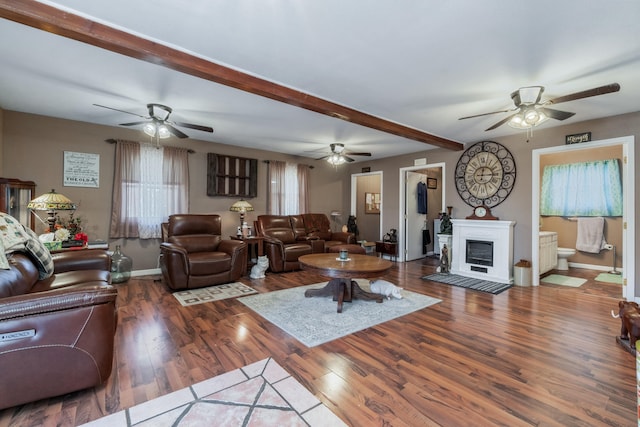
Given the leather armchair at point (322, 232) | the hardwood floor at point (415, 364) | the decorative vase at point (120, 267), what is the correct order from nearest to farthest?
1. the hardwood floor at point (415, 364)
2. the decorative vase at point (120, 267)
3. the leather armchair at point (322, 232)

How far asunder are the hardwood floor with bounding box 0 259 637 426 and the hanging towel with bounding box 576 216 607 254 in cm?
265

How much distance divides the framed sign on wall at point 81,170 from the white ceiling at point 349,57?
606mm

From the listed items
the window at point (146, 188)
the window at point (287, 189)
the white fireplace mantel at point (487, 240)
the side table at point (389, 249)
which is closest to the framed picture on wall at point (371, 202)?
the side table at point (389, 249)

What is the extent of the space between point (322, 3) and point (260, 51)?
0.74m

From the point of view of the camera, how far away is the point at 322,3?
5.68ft

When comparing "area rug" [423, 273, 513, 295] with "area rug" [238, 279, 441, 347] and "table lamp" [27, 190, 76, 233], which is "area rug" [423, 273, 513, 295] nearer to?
"area rug" [238, 279, 441, 347]

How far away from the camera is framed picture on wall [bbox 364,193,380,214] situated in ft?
25.1

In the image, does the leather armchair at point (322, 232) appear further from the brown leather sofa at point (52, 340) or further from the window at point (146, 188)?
the brown leather sofa at point (52, 340)

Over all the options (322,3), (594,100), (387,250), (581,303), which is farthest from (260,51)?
(387,250)

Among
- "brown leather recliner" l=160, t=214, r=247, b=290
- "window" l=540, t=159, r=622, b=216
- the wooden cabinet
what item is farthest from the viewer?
"window" l=540, t=159, r=622, b=216

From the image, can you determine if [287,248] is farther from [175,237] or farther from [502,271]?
[502,271]

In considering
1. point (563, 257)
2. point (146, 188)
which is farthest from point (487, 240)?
point (146, 188)

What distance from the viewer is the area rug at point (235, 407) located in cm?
149

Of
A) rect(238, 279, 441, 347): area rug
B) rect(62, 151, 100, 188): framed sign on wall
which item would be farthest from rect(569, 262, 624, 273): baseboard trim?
rect(62, 151, 100, 188): framed sign on wall
